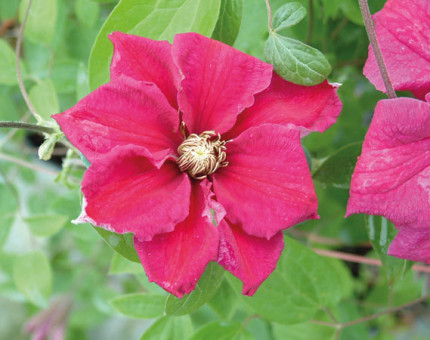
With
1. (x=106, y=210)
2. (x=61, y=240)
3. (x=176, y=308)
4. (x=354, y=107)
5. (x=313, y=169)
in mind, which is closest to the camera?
(x=106, y=210)

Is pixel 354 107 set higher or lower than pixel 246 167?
lower

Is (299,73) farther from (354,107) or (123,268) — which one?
(354,107)

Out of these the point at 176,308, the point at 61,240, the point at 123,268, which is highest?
the point at 176,308

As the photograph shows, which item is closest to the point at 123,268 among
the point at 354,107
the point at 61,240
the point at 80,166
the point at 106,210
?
the point at 80,166

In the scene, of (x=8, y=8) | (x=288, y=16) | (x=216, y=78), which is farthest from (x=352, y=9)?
(x=8, y=8)

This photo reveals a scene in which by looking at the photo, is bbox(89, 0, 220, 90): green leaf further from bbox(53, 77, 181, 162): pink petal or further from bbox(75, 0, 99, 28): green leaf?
bbox(75, 0, 99, 28): green leaf

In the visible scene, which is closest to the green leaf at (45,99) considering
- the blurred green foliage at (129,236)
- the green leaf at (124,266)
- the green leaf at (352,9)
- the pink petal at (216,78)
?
the blurred green foliage at (129,236)

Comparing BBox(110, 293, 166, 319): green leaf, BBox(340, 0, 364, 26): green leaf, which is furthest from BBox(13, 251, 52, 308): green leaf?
BBox(340, 0, 364, 26): green leaf
